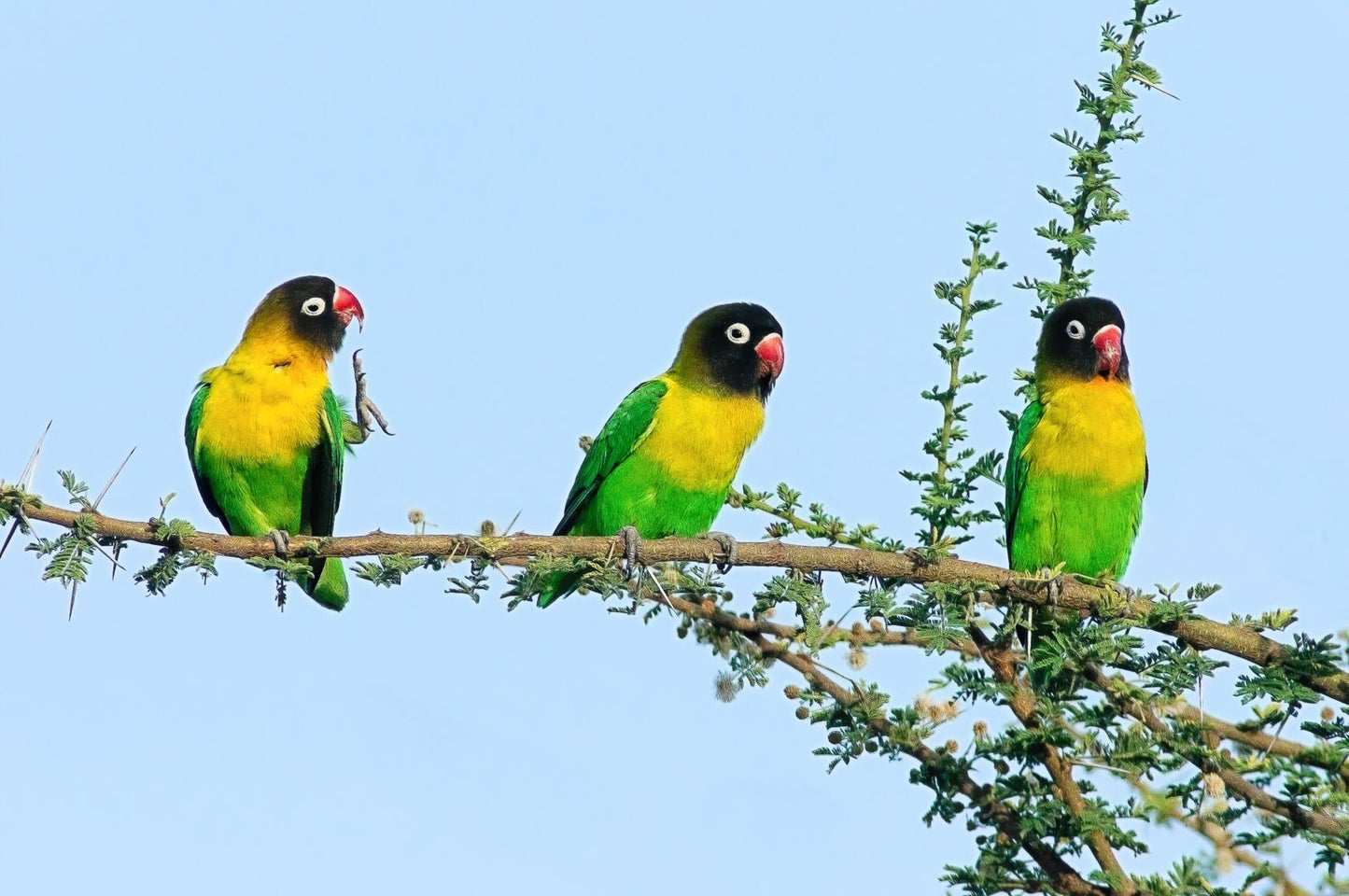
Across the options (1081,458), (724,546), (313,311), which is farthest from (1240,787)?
(313,311)

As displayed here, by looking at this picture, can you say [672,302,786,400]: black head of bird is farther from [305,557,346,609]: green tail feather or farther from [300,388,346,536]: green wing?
[305,557,346,609]: green tail feather

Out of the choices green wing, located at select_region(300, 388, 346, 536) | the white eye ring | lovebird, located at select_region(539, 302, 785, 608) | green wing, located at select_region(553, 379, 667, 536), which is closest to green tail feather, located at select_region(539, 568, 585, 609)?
lovebird, located at select_region(539, 302, 785, 608)

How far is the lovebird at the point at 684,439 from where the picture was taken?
825 cm

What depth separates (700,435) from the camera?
8328 millimetres

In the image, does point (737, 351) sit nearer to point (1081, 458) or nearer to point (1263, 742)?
point (1081, 458)

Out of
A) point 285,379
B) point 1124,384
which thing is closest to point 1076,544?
point 1124,384

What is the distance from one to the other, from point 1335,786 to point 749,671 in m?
2.35

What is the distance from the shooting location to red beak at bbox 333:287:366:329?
30.8ft

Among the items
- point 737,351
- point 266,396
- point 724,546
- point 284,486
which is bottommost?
point 724,546

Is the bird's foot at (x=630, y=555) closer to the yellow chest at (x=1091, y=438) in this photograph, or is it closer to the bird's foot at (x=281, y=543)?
the bird's foot at (x=281, y=543)

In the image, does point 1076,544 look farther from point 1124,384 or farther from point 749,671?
point 749,671

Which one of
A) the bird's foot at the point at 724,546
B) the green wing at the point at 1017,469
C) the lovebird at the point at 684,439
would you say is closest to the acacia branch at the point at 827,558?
the bird's foot at the point at 724,546

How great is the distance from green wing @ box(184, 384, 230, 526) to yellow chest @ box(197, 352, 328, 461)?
2.8 inches

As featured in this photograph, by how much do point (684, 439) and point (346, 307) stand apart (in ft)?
9.25
